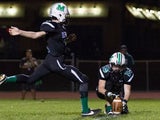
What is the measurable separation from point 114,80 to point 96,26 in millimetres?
20486

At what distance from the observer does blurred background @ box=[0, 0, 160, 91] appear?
103ft

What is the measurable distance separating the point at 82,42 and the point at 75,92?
546cm

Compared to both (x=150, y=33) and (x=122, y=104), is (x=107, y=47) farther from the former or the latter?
(x=122, y=104)

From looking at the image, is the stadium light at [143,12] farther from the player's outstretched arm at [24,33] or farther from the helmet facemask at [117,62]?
the player's outstretched arm at [24,33]

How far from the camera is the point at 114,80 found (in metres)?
12.2

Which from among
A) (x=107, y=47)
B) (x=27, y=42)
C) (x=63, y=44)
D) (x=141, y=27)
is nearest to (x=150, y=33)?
(x=141, y=27)

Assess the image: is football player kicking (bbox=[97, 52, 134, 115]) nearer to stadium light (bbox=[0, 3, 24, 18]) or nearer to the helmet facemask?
the helmet facemask

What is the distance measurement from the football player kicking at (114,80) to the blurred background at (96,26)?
17.9m

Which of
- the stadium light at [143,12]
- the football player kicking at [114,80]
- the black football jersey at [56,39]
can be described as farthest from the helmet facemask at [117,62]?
the stadium light at [143,12]

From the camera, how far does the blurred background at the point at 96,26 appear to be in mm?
31438

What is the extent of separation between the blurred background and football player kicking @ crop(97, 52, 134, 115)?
58.7 ft

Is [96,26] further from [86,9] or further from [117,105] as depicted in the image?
[117,105]

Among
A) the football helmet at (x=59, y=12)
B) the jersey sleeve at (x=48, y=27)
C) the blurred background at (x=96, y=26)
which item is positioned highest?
the blurred background at (x=96, y=26)

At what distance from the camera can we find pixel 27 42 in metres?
32.5
